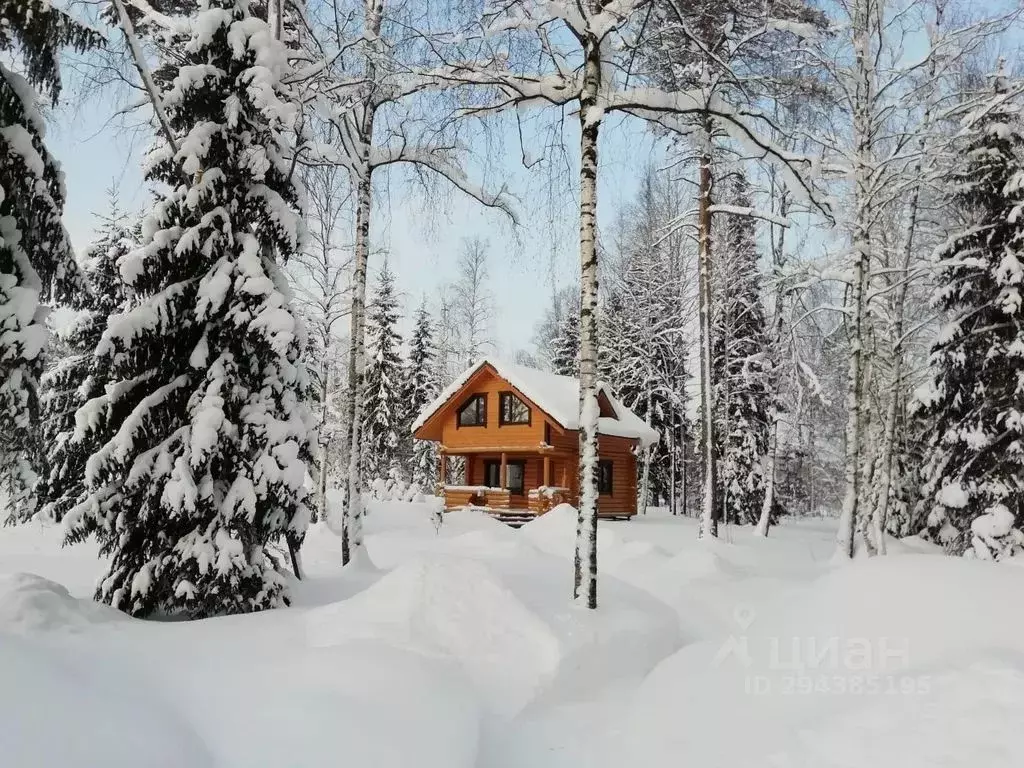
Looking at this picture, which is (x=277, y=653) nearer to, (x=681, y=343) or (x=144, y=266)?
(x=144, y=266)

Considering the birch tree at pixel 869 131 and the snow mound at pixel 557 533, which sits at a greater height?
the birch tree at pixel 869 131

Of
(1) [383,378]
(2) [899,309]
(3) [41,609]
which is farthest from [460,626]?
(1) [383,378]

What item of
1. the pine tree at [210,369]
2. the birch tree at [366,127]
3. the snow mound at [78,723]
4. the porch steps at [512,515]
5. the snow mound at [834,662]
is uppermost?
the birch tree at [366,127]

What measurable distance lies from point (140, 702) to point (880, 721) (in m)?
4.53

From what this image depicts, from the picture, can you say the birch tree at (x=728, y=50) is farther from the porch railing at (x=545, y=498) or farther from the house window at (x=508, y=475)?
the house window at (x=508, y=475)

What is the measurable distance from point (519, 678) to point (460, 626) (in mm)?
671

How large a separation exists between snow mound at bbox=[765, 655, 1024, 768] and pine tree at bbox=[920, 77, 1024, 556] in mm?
10615

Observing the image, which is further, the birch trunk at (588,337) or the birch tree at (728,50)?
the birch tree at (728,50)

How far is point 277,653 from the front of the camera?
4895mm

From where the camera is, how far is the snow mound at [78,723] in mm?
2783

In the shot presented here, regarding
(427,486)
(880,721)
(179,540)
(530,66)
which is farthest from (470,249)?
(880,721)

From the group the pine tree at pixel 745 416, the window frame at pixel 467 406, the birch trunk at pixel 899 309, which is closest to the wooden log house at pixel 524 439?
the window frame at pixel 467 406

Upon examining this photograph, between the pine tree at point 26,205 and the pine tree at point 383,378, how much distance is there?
90.6ft

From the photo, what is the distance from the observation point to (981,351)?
14.0m
